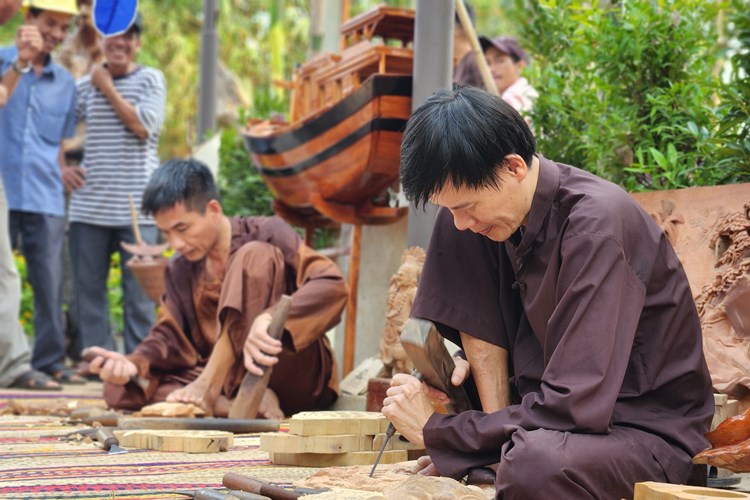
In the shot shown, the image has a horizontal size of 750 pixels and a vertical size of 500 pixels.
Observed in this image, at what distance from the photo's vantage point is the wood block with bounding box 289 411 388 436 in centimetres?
334

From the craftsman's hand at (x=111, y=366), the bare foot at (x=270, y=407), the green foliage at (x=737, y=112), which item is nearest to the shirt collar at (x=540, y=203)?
the green foliage at (x=737, y=112)

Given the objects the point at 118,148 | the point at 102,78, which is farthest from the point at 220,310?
the point at 102,78

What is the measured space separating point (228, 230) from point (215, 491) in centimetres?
243

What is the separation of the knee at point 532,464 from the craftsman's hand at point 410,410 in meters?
0.37

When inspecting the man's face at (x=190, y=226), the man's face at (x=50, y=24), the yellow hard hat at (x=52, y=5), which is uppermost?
the yellow hard hat at (x=52, y=5)

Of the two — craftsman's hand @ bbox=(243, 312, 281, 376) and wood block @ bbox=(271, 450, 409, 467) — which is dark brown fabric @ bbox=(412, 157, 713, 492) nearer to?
wood block @ bbox=(271, 450, 409, 467)

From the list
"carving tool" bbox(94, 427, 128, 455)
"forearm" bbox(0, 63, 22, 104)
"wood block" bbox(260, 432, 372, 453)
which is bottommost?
"carving tool" bbox(94, 427, 128, 455)

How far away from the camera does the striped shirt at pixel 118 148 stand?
6691 mm

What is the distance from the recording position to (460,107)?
2666 mm

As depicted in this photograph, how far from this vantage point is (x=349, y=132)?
546 centimetres

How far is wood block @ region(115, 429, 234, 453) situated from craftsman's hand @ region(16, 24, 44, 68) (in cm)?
322

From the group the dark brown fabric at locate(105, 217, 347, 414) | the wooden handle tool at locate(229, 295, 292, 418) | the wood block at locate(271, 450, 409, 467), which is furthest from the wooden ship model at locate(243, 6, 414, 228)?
the wood block at locate(271, 450, 409, 467)

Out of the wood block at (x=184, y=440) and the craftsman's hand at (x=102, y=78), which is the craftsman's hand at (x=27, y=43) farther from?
the wood block at (x=184, y=440)

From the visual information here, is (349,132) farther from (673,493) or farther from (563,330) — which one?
(673,493)
